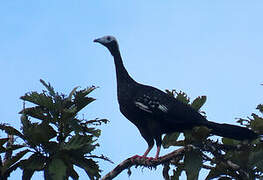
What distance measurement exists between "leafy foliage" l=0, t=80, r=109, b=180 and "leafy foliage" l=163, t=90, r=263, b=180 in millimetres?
1785

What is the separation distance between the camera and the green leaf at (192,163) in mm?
10086

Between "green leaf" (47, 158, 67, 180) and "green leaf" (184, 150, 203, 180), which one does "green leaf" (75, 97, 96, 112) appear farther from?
"green leaf" (184, 150, 203, 180)

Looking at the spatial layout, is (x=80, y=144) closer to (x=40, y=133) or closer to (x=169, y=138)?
(x=40, y=133)

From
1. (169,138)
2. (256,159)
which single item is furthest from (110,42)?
(256,159)

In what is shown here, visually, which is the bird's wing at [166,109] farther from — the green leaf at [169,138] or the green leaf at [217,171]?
the green leaf at [217,171]

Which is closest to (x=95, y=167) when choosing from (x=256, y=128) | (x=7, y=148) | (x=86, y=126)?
(x=86, y=126)

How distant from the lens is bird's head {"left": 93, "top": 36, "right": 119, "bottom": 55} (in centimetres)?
1278

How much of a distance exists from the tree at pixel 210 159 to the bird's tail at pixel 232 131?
0.16 meters

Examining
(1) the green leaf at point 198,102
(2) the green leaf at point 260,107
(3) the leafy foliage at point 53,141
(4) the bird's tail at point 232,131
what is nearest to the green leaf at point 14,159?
(3) the leafy foliage at point 53,141

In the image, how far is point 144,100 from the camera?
11.8m

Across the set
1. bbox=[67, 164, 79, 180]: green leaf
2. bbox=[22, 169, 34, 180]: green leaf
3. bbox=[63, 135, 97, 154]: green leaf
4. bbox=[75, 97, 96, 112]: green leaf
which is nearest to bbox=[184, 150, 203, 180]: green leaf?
bbox=[63, 135, 97, 154]: green leaf

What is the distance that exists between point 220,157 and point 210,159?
298 mm

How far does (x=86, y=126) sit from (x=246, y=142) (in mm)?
3535

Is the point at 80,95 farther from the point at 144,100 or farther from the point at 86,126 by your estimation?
the point at 144,100
